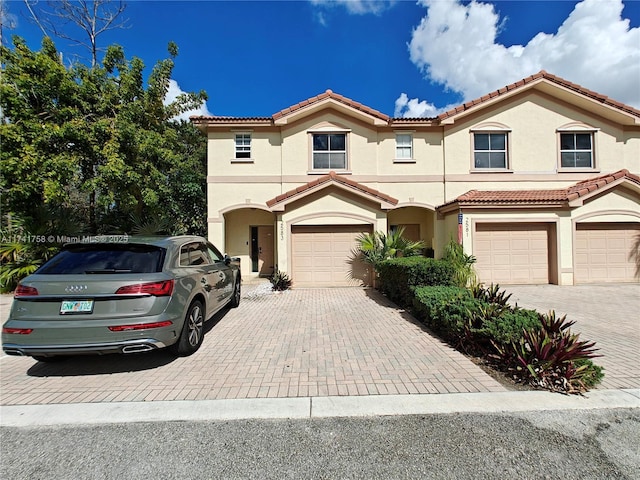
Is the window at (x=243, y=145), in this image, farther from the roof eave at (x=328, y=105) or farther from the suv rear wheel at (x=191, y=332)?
the suv rear wheel at (x=191, y=332)

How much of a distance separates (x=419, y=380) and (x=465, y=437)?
106 cm

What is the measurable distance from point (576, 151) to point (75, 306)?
54.3 ft

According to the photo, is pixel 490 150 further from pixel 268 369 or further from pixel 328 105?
pixel 268 369

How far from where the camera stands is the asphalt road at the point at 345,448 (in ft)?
7.67

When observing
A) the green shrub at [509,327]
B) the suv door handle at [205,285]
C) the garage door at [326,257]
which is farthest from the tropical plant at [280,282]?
the green shrub at [509,327]

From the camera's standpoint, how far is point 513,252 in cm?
1055

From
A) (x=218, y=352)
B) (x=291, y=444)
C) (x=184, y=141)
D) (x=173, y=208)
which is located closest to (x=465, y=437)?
(x=291, y=444)

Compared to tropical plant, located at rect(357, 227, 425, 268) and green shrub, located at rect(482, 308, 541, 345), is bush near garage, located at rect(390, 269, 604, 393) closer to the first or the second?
green shrub, located at rect(482, 308, 541, 345)

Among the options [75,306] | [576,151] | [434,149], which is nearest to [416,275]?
[75,306]

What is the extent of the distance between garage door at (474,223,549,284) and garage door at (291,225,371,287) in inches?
160

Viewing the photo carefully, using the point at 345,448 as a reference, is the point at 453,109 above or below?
above

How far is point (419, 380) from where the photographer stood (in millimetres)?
3754

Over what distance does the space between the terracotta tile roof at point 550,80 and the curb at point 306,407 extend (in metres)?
11.0

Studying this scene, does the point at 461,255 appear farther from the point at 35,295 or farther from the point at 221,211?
the point at 35,295
